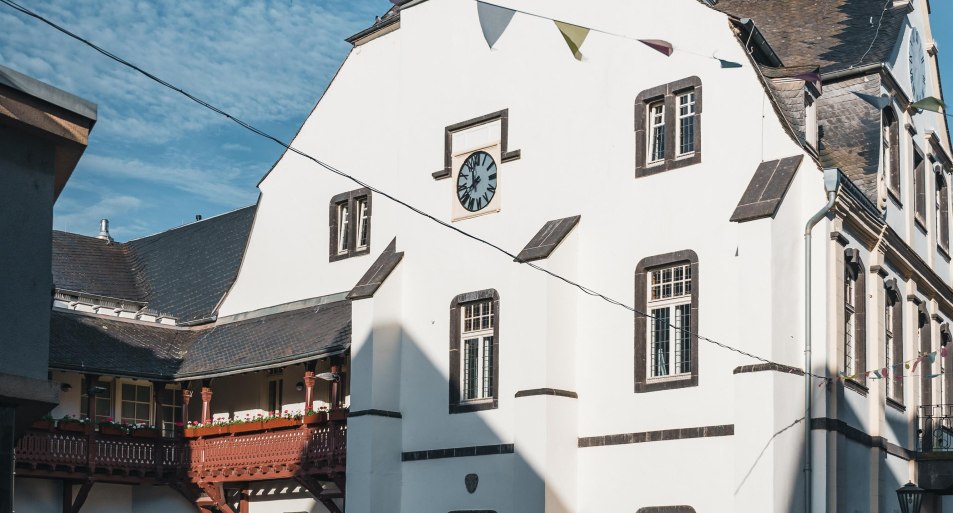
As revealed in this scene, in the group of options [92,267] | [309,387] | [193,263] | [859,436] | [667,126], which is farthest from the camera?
[92,267]

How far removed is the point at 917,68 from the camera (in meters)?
30.7

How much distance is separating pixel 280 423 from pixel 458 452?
18.0 feet

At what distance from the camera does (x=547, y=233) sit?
25.8 m

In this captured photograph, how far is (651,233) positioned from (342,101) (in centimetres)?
1078

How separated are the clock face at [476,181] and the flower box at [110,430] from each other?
984cm

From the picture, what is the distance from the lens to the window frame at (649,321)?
78.0ft

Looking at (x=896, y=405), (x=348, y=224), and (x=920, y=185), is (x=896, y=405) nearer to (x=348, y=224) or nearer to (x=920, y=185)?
(x=920, y=185)

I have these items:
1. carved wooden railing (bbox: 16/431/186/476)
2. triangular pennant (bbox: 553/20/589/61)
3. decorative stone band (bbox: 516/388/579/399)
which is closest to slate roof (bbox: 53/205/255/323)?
carved wooden railing (bbox: 16/431/186/476)

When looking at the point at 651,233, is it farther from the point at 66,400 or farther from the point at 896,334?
the point at 66,400

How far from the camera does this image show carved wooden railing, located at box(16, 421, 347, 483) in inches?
1161

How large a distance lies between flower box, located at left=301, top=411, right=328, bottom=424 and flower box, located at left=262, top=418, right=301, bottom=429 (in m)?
0.28

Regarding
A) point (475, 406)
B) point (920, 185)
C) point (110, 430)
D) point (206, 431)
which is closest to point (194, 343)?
point (206, 431)

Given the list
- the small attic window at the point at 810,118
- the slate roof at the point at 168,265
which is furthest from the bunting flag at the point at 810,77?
the slate roof at the point at 168,265

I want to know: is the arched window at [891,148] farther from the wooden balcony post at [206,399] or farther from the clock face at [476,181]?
the wooden balcony post at [206,399]
